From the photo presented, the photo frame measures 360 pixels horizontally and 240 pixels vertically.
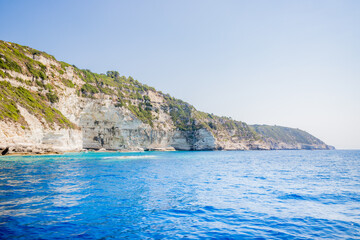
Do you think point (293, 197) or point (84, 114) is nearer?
point (293, 197)

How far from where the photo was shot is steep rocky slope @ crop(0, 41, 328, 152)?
4522 centimetres

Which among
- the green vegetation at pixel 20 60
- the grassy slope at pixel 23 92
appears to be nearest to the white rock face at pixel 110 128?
the grassy slope at pixel 23 92

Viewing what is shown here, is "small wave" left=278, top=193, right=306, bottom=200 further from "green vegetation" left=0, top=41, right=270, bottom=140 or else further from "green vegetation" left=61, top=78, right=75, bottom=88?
"green vegetation" left=61, top=78, right=75, bottom=88

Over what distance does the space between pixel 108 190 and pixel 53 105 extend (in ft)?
184

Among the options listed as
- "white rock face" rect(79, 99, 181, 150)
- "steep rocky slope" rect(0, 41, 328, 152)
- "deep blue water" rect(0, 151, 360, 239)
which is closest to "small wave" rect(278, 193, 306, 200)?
"deep blue water" rect(0, 151, 360, 239)

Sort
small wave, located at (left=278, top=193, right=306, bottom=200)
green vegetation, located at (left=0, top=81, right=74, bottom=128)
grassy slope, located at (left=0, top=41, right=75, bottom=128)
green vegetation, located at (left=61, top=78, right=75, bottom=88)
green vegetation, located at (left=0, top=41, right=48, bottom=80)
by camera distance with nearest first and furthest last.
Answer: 1. small wave, located at (left=278, top=193, right=306, bottom=200)
2. green vegetation, located at (left=0, top=81, right=74, bottom=128)
3. grassy slope, located at (left=0, top=41, right=75, bottom=128)
4. green vegetation, located at (left=0, top=41, right=48, bottom=80)
5. green vegetation, located at (left=61, top=78, right=75, bottom=88)

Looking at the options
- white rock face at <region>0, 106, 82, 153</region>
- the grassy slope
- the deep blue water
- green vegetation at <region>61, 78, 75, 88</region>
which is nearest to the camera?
the deep blue water

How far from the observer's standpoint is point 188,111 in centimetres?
12950

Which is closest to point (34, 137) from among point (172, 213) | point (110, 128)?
point (110, 128)

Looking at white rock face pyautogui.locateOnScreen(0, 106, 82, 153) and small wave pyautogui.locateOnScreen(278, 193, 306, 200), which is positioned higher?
white rock face pyautogui.locateOnScreen(0, 106, 82, 153)

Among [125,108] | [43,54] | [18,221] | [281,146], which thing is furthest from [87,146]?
[281,146]

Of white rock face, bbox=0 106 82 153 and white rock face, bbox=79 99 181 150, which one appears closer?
white rock face, bbox=0 106 82 153

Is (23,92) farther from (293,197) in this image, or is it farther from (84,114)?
(293,197)

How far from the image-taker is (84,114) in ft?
255
